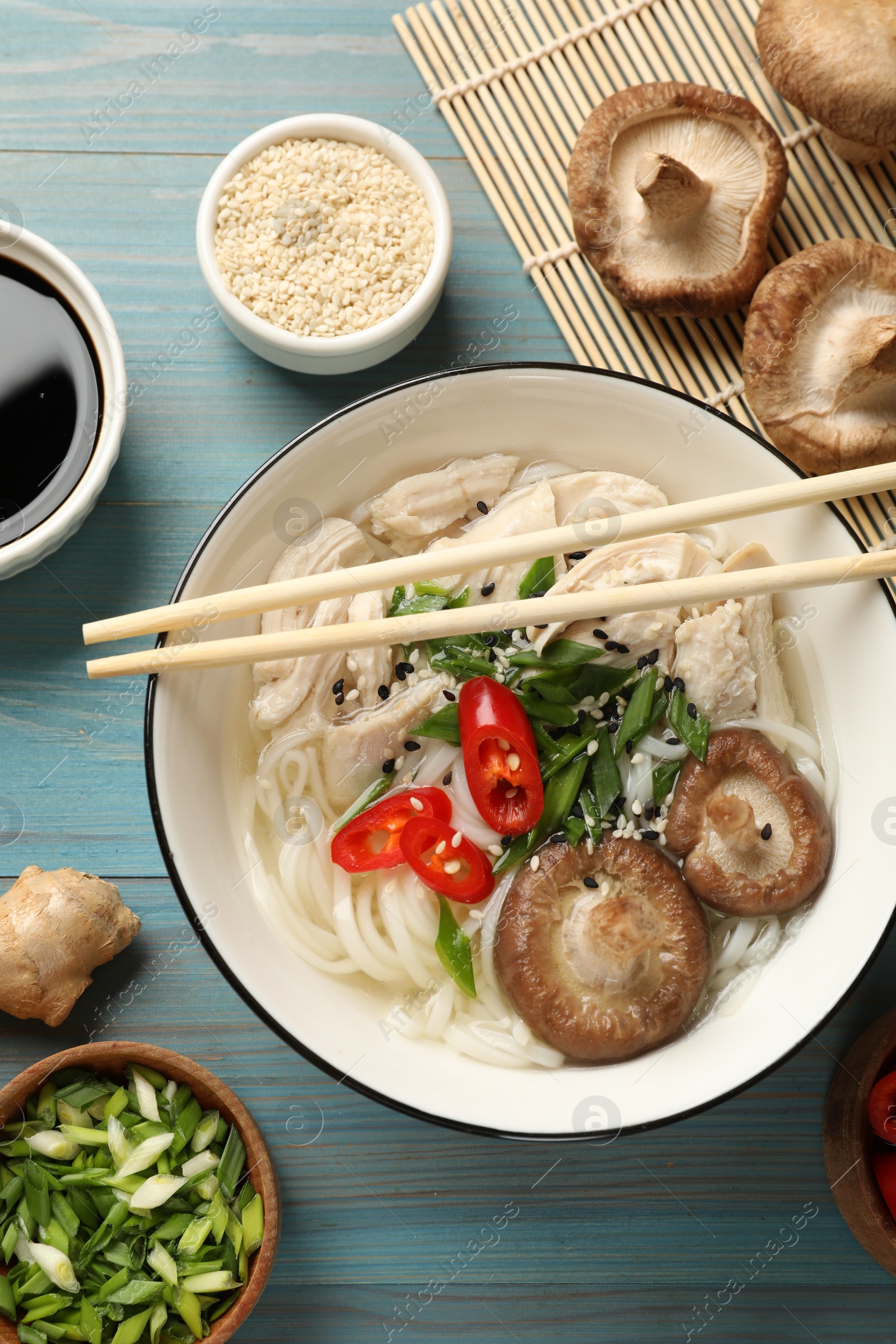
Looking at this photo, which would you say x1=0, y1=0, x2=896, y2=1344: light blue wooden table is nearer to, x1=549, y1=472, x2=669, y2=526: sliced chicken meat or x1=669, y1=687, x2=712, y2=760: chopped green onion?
x1=549, y1=472, x2=669, y2=526: sliced chicken meat

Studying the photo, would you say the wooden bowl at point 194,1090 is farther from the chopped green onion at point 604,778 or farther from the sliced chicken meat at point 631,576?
the sliced chicken meat at point 631,576

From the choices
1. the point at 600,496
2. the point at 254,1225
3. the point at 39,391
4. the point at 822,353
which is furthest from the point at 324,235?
the point at 254,1225

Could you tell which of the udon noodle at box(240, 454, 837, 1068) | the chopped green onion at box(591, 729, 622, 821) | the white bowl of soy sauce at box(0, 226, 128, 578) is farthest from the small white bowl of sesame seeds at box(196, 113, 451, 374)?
the chopped green onion at box(591, 729, 622, 821)

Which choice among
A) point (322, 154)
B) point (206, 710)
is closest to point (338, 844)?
point (206, 710)

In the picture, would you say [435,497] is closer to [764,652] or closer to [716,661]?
[716,661]

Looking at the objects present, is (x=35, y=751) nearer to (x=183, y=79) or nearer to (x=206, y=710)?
(x=206, y=710)

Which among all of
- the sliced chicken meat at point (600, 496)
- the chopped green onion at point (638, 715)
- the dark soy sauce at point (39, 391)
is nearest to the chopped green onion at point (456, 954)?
the chopped green onion at point (638, 715)
